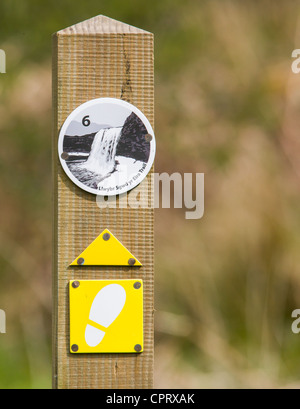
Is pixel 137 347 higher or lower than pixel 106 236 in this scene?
lower

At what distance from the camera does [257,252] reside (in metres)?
3.88

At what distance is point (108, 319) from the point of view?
4.87ft

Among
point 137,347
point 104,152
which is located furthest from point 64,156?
point 137,347

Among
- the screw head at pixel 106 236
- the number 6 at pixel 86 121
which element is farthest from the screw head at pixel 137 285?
the number 6 at pixel 86 121

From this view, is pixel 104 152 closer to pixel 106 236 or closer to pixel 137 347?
pixel 106 236

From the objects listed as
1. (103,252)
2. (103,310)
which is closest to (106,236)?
(103,252)

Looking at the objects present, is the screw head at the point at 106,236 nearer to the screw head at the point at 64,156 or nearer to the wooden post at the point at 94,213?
the wooden post at the point at 94,213

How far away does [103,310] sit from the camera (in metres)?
1.49

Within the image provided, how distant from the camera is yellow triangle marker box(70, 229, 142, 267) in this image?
4.83 ft

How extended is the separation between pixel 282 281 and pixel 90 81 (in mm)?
2663

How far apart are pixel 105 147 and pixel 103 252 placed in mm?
245

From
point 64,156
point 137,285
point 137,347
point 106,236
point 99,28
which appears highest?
point 99,28

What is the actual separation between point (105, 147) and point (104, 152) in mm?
12

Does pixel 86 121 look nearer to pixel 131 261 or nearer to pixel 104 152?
pixel 104 152
